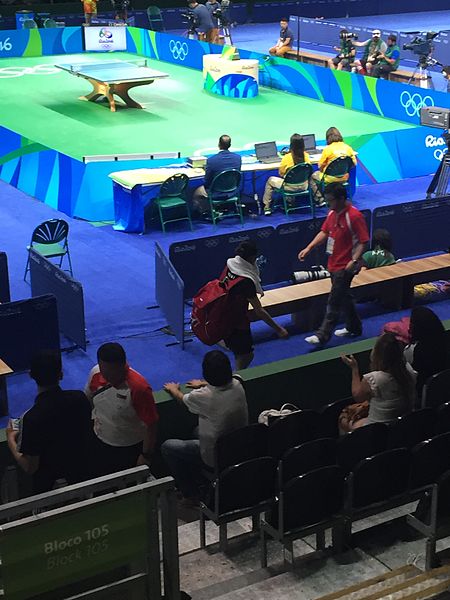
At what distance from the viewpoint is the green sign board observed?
4.13 meters

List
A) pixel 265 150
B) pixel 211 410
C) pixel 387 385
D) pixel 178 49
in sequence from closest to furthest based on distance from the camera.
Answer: pixel 211 410 < pixel 387 385 < pixel 265 150 < pixel 178 49

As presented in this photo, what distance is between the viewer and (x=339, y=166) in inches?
540

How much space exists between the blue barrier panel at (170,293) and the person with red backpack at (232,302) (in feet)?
3.10

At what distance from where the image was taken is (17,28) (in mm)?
26719

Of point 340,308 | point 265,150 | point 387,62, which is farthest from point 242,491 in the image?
point 387,62

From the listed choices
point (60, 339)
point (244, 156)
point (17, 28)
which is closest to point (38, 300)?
point (60, 339)

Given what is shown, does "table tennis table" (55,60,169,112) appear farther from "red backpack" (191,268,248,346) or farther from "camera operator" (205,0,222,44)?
"red backpack" (191,268,248,346)

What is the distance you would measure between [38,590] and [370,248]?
7496mm

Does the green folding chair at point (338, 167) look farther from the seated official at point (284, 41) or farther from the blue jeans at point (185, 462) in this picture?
the seated official at point (284, 41)

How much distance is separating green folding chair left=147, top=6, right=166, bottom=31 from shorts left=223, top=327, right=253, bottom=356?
896 inches

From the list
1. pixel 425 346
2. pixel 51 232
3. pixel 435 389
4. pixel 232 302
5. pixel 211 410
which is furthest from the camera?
pixel 51 232

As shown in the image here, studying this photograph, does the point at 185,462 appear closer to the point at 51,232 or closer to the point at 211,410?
the point at 211,410

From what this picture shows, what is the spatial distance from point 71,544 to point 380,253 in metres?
7.09

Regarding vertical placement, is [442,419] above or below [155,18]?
below
